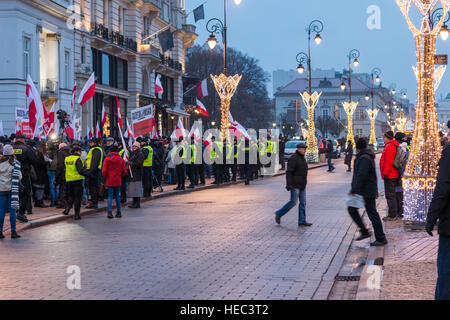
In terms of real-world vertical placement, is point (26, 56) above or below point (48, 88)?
above

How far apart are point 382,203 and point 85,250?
10.3 meters

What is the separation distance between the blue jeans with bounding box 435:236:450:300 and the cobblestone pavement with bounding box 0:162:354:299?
5.77 feet

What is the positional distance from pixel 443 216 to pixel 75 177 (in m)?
11.3

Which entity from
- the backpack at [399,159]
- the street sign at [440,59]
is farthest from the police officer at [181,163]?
the street sign at [440,59]

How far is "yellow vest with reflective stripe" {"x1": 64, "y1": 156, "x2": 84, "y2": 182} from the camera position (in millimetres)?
16266

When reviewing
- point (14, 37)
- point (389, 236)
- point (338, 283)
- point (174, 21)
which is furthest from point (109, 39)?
point (338, 283)

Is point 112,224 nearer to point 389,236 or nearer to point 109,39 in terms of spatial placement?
point 389,236

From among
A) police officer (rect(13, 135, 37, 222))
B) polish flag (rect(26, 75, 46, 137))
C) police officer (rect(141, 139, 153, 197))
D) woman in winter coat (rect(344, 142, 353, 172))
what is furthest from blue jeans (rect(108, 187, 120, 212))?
woman in winter coat (rect(344, 142, 353, 172))

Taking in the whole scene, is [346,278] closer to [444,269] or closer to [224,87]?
[444,269]

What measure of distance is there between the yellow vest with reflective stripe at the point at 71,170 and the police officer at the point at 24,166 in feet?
2.63

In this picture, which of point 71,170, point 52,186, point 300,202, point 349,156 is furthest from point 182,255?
point 349,156

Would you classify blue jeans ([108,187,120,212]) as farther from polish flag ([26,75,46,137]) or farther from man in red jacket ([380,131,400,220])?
man in red jacket ([380,131,400,220])

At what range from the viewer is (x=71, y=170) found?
1634cm

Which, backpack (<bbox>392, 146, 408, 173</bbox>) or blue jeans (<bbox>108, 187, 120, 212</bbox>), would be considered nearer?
backpack (<bbox>392, 146, 408, 173</bbox>)
